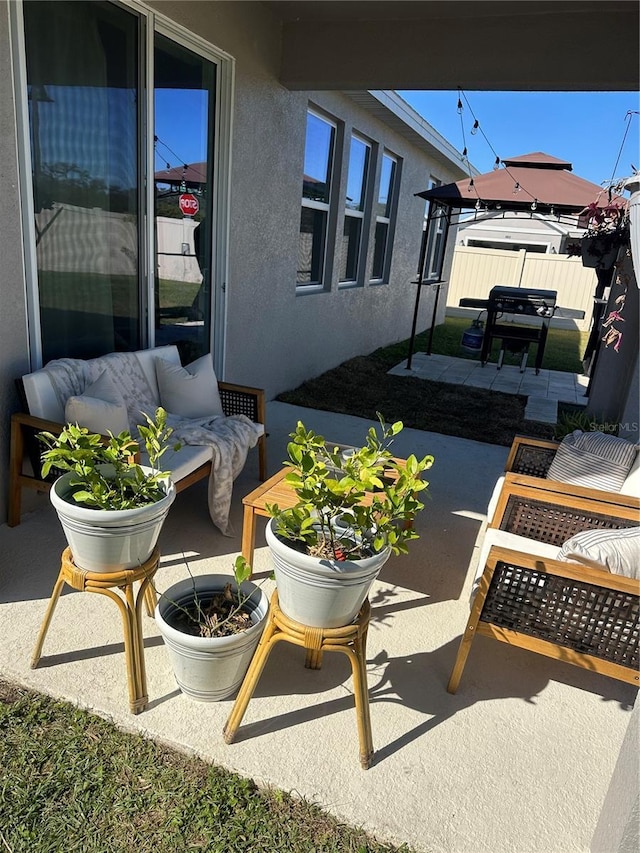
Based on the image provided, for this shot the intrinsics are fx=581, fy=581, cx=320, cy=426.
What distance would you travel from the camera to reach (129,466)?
2006 millimetres

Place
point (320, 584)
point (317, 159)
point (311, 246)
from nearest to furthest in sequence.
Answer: point (320, 584), point (317, 159), point (311, 246)

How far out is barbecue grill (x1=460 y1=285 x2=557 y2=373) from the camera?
8.21 m

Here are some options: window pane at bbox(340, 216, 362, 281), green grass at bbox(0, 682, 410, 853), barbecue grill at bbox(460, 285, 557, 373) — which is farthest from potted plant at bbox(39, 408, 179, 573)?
barbecue grill at bbox(460, 285, 557, 373)

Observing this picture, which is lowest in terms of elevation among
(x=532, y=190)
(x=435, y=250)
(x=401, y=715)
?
(x=401, y=715)

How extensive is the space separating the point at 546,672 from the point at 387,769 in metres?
0.87

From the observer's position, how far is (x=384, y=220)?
8.63 metres

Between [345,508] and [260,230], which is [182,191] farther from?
[345,508]

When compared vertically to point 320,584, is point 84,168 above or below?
above

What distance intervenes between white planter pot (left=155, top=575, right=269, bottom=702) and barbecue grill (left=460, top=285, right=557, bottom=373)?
23.3 feet

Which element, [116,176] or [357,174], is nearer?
[116,176]

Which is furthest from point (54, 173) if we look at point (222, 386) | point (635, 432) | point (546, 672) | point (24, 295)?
point (635, 432)

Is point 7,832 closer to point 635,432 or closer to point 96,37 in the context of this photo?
point 96,37

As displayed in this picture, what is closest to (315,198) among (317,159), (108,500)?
(317,159)

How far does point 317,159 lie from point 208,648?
18.6ft
